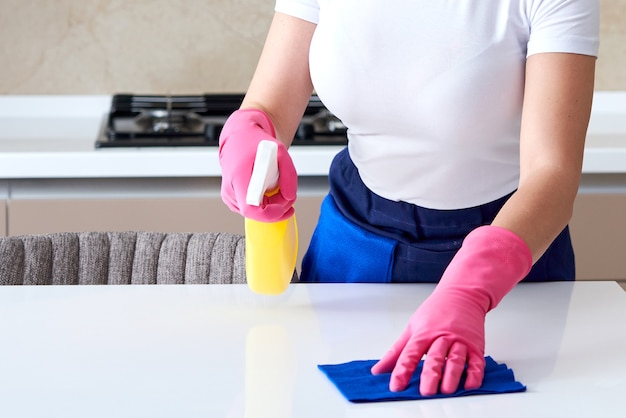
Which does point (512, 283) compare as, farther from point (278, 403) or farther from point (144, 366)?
point (144, 366)

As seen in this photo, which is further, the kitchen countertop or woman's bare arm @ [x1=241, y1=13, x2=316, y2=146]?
the kitchen countertop

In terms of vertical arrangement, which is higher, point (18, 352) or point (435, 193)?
point (435, 193)

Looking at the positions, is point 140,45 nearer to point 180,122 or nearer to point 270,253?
point 180,122

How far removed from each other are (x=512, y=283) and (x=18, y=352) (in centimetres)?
56

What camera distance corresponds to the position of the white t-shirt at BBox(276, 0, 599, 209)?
1.26 m

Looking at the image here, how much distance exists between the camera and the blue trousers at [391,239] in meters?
1.37

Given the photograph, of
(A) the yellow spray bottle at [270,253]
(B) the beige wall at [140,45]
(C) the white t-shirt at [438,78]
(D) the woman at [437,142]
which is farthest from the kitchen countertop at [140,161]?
(A) the yellow spray bottle at [270,253]

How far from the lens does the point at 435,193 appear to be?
4.49 feet

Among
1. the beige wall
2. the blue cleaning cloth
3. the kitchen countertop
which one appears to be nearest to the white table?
the blue cleaning cloth

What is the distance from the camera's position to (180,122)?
2467 millimetres

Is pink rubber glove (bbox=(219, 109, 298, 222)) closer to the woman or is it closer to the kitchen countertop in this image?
the woman

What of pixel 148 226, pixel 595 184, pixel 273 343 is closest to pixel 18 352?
pixel 273 343

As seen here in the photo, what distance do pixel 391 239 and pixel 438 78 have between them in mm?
Result: 246

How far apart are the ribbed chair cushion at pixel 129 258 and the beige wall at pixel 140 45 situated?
1.10m
